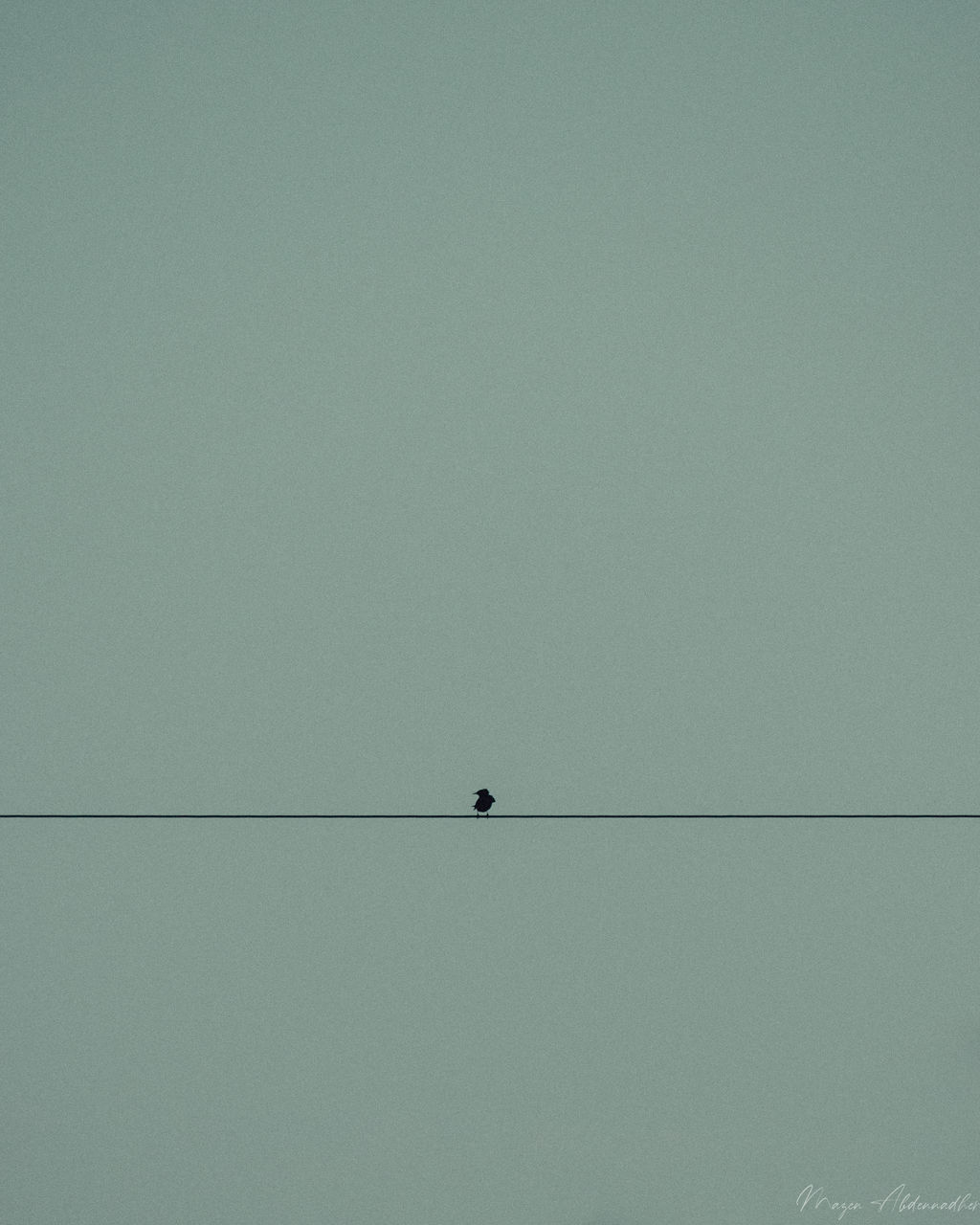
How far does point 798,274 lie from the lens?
79 centimetres

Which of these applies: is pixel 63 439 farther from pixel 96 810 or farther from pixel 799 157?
pixel 799 157

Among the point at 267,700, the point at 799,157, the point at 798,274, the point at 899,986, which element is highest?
the point at 799,157

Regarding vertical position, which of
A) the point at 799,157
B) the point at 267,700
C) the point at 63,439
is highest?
the point at 799,157

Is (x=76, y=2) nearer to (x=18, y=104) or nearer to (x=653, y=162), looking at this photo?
(x=18, y=104)

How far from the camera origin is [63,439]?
795 millimetres


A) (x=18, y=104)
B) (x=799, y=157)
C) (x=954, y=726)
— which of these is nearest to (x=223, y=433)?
(x=18, y=104)

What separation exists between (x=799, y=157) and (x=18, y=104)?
0.70 m

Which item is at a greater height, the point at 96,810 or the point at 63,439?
the point at 63,439

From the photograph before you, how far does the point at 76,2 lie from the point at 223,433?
1.34 ft

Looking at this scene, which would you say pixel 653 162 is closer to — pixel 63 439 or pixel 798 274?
pixel 798 274

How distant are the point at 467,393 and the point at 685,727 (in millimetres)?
354

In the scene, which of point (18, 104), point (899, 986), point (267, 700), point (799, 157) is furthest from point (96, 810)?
point (799, 157)

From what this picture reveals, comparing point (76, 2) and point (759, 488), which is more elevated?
point (76, 2)

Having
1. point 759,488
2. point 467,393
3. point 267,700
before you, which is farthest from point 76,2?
point 759,488
